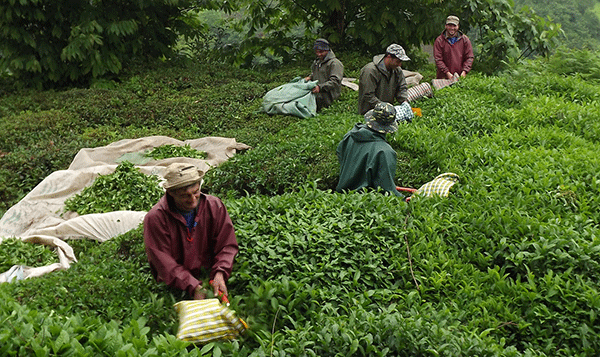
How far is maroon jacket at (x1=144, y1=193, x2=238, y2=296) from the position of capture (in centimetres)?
429

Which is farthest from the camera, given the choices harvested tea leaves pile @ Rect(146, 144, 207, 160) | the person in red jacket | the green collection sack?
the person in red jacket

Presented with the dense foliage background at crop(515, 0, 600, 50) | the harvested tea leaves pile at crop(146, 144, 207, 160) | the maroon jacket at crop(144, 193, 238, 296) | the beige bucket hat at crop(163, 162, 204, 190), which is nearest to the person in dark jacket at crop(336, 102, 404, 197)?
the maroon jacket at crop(144, 193, 238, 296)

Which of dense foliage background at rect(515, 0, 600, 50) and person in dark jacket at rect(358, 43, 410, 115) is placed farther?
dense foliage background at rect(515, 0, 600, 50)

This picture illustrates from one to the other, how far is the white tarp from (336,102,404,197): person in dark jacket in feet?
7.00

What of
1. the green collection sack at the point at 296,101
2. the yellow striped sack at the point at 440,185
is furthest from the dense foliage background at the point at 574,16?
the yellow striped sack at the point at 440,185

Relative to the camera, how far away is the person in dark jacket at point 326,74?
33.3 ft

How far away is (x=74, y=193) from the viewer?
741cm

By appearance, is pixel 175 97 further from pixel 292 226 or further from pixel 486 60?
pixel 292 226

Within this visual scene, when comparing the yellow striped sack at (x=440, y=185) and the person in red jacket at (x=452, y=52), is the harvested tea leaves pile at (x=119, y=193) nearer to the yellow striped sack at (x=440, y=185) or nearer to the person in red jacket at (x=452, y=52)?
the yellow striped sack at (x=440, y=185)

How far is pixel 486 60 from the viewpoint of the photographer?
44.0 ft

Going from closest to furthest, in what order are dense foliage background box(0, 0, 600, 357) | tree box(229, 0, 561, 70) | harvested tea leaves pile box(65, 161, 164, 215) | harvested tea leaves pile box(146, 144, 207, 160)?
dense foliage background box(0, 0, 600, 357) → harvested tea leaves pile box(65, 161, 164, 215) → harvested tea leaves pile box(146, 144, 207, 160) → tree box(229, 0, 561, 70)

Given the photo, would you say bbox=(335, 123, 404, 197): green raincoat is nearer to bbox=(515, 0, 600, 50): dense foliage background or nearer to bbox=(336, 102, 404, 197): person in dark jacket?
bbox=(336, 102, 404, 197): person in dark jacket

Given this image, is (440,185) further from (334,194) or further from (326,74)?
(326,74)

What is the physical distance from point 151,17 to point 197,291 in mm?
11366
